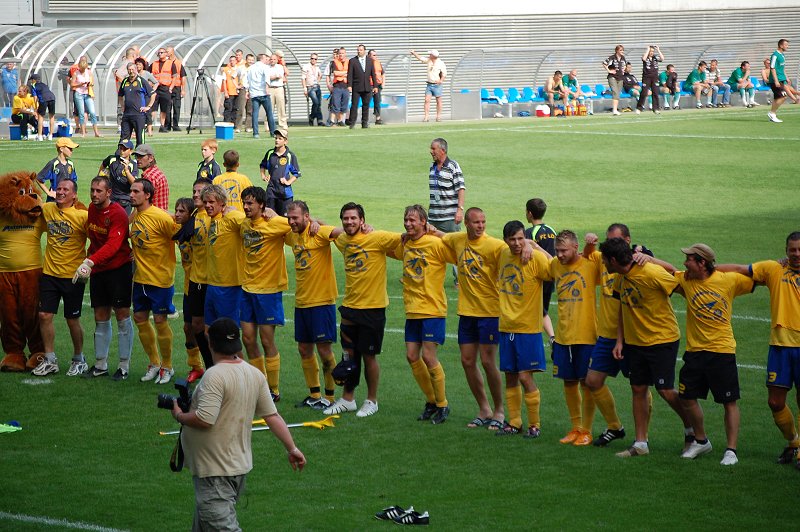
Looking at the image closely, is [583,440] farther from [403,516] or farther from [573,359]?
Result: [403,516]

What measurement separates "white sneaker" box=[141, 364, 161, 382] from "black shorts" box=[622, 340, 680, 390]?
548 centimetres

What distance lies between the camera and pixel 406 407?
11883 millimetres

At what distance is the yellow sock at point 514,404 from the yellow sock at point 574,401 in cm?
48

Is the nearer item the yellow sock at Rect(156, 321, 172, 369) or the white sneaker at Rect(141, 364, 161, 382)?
the yellow sock at Rect(156, 321, 172, 369)

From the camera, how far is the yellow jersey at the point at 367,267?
11.4 metres

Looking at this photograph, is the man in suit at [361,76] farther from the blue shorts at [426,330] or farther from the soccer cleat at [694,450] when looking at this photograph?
the soccer cleat at [694,450]

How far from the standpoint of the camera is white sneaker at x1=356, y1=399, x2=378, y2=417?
11.5 metres

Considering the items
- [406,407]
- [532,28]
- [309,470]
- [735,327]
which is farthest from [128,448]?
[532,28]

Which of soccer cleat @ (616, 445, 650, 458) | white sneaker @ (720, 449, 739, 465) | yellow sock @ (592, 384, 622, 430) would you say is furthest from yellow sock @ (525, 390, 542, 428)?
white sneaker @ (720, 449, 739, 465)

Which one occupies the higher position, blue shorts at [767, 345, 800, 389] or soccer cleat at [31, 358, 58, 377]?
blue shorts at [767, 345, 800, 389]

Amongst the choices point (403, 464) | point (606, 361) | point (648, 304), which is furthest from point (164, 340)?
point (648, 304)

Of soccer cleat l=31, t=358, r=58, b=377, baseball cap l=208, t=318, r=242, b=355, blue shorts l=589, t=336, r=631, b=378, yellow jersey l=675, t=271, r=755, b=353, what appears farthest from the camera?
soccer cleat l=31, t=358, r=58, b=377

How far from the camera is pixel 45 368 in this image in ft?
43.5

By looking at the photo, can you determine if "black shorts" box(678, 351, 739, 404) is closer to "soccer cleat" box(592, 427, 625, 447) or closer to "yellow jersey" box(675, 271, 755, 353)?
"yellow jersey" box(675, 271, 755, 353)
